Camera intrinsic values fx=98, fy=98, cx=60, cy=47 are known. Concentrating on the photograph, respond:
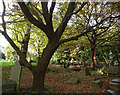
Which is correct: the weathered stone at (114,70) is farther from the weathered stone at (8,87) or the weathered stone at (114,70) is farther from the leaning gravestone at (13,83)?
the weathered stone at (8,87)

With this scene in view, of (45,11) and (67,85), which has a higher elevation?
(45,11)

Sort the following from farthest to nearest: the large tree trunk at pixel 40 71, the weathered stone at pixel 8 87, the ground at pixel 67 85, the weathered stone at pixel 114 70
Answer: the weathered stone at pixel 114 70 < the ground at pixel 67 85 < the large tree trunk at pixel 40 71 < the weathered stone at pixel 8 87

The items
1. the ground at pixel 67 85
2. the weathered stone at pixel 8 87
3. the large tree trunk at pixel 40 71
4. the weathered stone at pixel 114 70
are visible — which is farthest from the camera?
the weathered stone at pixel 114 70

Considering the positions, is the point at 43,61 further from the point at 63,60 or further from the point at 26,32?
the point at 63,60

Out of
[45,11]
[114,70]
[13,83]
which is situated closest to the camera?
[13,83]

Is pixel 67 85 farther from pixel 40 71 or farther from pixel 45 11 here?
pixel 45 11

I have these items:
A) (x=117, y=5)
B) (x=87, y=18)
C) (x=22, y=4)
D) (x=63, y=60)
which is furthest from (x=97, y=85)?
(x=63, y=60)

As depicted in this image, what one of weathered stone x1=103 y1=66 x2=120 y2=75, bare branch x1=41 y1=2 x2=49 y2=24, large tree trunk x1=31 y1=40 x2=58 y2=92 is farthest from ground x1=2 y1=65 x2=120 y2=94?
bare branch x1=41 y1=2 x2=49 y2=24

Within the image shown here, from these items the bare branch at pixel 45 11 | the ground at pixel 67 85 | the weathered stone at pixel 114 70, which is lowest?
the ground at pixel 67 85

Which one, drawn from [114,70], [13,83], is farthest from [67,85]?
[114,70]

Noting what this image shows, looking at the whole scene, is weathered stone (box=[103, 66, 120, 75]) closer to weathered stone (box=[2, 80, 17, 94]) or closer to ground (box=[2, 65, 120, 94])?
ground (box=[2, 65, 120, 94])

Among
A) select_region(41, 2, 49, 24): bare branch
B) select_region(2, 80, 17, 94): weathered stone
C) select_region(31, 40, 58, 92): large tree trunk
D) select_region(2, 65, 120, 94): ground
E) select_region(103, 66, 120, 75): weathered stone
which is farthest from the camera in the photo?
select_region(103, 66, 120, 75): weathered stone

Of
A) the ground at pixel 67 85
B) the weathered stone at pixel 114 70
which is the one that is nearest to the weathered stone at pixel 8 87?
the ground at pixel 67 85

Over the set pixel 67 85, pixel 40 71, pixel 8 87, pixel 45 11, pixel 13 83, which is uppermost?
pixel 45 11
